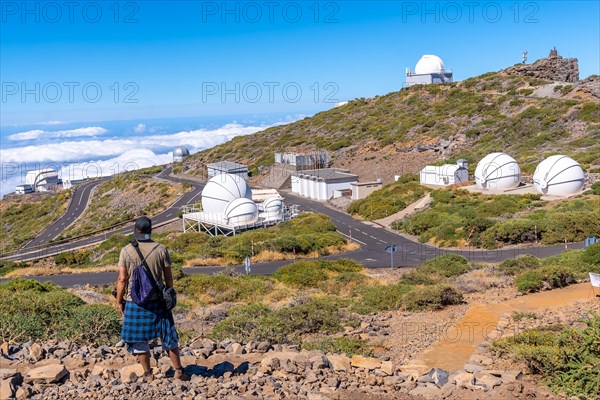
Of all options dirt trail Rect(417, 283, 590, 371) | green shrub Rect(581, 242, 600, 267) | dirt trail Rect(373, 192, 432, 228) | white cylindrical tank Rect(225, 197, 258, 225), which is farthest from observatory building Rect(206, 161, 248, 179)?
dirt trail Rect(417, 283, 590, 371)

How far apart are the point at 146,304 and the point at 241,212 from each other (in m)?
29.6

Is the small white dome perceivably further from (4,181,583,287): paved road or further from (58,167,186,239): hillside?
(4,181,583,287): paved road

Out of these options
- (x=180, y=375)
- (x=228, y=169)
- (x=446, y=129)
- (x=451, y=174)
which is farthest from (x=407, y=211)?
(x=180, y=375)

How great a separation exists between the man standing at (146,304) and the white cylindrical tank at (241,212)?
95.9 feet

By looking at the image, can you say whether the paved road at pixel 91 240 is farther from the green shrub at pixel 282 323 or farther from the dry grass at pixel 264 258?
the green shrub at pixel 282 323

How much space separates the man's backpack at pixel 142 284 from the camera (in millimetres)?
6070

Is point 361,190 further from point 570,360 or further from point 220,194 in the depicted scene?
point 570,360

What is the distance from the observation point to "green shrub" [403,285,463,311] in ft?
43.4

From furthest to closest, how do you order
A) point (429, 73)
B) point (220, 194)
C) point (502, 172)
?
point (429, 73), point (220, 194), point (502, 172)

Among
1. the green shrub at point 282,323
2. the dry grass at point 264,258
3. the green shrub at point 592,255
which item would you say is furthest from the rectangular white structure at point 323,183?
the green shrub at point 282,323

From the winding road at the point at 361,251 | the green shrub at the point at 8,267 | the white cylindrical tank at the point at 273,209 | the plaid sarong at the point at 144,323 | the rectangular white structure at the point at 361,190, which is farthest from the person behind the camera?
the rectangular white structure at the point at 361,190

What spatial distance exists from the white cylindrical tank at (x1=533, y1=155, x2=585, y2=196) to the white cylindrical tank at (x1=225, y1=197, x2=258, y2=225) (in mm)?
17276

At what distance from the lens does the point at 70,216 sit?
62.5 m

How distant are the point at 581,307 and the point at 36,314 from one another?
34.6ft
